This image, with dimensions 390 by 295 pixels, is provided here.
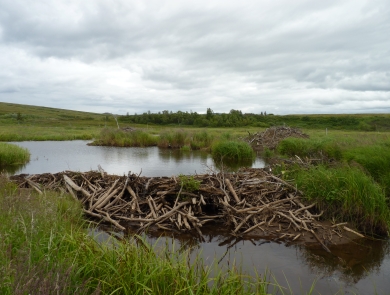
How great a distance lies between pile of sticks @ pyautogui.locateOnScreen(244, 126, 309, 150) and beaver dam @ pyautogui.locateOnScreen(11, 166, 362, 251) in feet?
56.3

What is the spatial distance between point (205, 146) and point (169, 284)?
2274 cm

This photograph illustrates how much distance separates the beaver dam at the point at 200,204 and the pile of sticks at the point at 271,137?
1717 cm

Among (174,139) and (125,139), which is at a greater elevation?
(174,139)

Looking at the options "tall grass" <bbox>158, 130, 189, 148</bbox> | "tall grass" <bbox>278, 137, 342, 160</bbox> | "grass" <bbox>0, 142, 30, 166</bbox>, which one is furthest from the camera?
"tall grass" <bbox>158, 130, 189, 148</bbox>

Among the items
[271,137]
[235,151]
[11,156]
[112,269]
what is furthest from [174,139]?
[112,269]

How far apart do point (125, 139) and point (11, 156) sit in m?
12.1

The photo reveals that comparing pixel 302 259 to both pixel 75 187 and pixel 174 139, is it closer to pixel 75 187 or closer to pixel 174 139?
pixel 75 187

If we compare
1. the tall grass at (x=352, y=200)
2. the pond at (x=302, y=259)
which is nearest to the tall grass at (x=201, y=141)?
the tall grass at (x=352, y=200)

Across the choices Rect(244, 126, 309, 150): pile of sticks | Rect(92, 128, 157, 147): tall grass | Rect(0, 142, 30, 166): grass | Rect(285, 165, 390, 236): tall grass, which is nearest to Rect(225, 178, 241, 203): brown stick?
Rect(285, 165, 390, 236): tall grass

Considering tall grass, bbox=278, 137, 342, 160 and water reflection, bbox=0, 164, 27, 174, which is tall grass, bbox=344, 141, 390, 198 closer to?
tall grass, bbox=278, 137, 342, 160

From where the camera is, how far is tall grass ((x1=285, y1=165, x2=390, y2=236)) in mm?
7039

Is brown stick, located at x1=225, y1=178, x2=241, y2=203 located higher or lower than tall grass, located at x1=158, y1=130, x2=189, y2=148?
higher

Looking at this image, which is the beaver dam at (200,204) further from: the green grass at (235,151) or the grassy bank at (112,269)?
the green grass at (235,151)

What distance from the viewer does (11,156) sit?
17156mm
